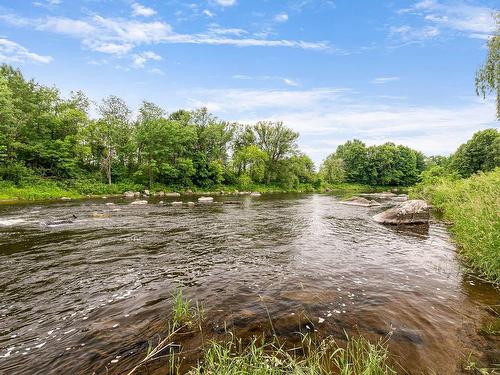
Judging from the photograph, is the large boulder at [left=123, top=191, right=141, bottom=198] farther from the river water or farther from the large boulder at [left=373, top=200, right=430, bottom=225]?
the large boulder at [left=373, top=200, right=430, bottom=225]

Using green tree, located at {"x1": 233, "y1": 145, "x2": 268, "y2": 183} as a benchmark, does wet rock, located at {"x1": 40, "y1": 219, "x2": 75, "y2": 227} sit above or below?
below

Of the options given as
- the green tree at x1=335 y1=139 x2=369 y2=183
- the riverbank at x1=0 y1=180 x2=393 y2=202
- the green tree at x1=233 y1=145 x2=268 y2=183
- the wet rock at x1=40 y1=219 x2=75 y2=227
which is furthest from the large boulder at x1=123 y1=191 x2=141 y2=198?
the green tree at x1=335 y1=139 x2=369 y2=183

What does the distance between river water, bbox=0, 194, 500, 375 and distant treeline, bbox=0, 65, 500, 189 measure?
36.5 meters

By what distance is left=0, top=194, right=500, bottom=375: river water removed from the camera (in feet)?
16.7

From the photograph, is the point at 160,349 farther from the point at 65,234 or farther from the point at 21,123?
the point at 21,123

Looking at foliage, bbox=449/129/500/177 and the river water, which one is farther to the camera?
foliage, bbox=449/129/500/177

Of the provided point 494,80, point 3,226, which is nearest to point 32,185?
point 3,226

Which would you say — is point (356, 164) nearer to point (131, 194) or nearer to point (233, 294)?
point (131, 194)

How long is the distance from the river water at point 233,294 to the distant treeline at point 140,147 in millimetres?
36486

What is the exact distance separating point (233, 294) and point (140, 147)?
183ft

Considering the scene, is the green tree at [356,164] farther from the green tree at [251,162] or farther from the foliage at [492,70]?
the foliage at [492,70]

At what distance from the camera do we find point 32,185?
3859cm

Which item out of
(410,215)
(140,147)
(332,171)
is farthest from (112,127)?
(332,171)

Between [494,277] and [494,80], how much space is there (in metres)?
13.7
